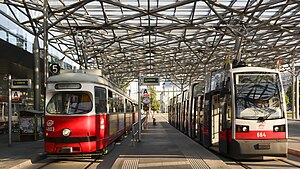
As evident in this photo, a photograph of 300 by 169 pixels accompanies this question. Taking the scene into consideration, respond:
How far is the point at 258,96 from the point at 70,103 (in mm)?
6449

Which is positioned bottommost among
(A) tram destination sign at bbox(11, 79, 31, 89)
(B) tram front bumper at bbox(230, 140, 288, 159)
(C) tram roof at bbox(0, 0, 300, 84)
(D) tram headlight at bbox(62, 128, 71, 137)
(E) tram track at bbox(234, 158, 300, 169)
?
(E) tram track at bbox(234, 158, 300, 169)

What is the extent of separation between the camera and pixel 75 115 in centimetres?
1440

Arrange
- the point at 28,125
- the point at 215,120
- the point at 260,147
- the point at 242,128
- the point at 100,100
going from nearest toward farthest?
the point at 260,147, the point at 242,128, the point at 100,100, the point at 215,120, the point at 28,125

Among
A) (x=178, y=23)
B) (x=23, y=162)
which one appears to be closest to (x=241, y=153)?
(x=23, y=162)

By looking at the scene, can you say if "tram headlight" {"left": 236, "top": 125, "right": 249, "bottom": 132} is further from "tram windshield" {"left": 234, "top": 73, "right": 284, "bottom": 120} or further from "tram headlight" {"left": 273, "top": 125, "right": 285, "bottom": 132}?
"tram headlight" {"left": 273, "top": 125, "right": 285, "bottom": 132}

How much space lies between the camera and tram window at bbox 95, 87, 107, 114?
15.2 meters

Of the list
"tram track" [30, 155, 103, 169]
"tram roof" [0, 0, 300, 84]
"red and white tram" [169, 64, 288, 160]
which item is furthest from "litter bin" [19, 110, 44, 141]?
"red and white tram" [169, 64, 288, 160]

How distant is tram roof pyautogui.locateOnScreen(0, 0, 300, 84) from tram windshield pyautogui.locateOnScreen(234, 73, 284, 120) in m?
13.7

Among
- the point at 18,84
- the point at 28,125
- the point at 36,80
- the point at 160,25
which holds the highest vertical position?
the point at 160,25

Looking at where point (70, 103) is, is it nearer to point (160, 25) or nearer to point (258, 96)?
point (258, 96)

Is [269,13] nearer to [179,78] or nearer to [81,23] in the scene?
[81,23]

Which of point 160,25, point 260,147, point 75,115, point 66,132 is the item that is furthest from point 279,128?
point 160,25

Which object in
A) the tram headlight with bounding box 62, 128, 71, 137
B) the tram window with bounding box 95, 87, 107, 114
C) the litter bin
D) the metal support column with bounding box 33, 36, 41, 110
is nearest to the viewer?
the tram headlight with bounding box 62, 128, 71, 137

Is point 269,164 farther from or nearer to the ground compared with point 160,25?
nearer to the ground
